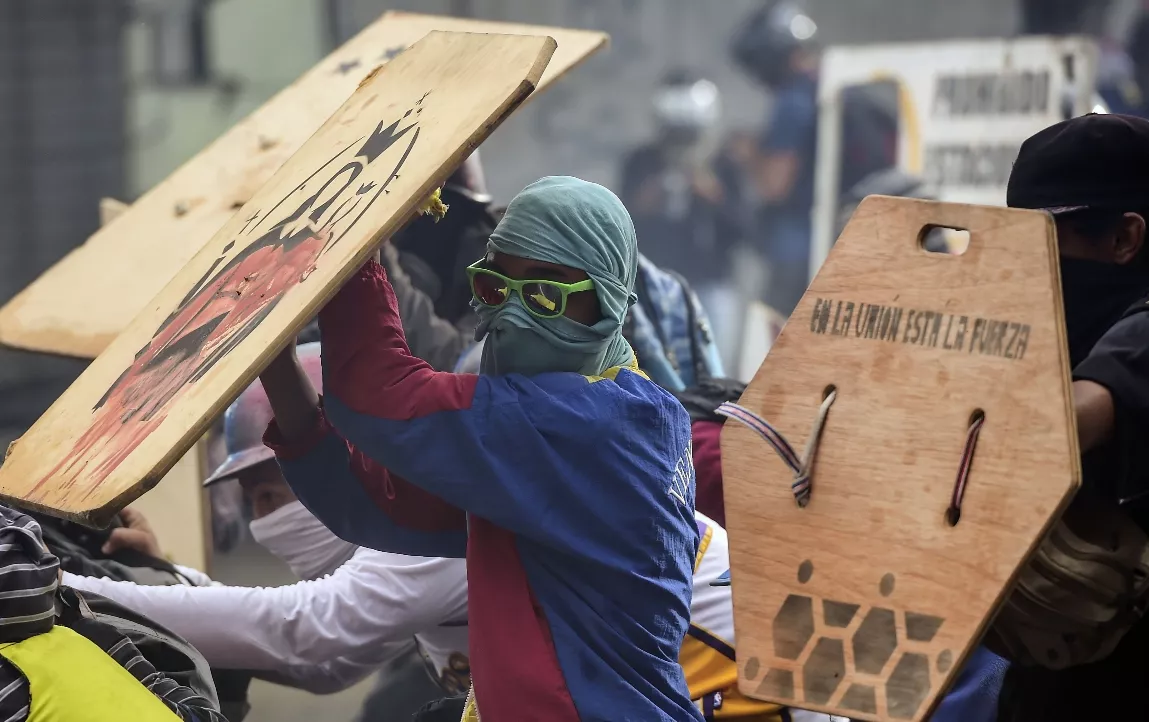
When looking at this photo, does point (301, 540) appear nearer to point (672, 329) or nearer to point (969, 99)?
point (672, 329)

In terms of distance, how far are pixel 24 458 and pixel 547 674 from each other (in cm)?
76

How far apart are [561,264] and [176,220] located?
5.30ft

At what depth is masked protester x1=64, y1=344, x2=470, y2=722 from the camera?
2.72 metres

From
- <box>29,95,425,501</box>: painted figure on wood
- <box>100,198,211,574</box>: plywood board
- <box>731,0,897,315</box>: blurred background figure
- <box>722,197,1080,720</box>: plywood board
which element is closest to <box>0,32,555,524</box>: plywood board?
<box>29,95,425,501</box>: painted figure on wood

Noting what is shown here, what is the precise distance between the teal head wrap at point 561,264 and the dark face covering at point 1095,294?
0.62 m

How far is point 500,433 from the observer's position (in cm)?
187

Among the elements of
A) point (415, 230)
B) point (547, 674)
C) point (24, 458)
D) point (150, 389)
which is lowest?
point (415, 230)

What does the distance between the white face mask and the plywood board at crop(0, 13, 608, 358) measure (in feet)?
1.65

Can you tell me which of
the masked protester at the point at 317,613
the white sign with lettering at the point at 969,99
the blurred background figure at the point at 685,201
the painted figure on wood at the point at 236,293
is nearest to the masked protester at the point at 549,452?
the painted figure on wood at the point at 236,293

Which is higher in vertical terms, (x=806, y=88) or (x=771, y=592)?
(x=771, y=592)

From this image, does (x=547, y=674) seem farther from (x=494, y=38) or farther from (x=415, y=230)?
(x=415, y=230)

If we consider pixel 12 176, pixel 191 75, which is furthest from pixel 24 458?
pixel 191 75

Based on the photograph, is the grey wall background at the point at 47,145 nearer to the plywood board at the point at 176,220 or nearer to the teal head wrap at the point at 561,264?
the plywood board at the point at 176,220

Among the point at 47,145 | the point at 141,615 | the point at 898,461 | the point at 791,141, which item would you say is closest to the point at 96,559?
the point at 141,615
